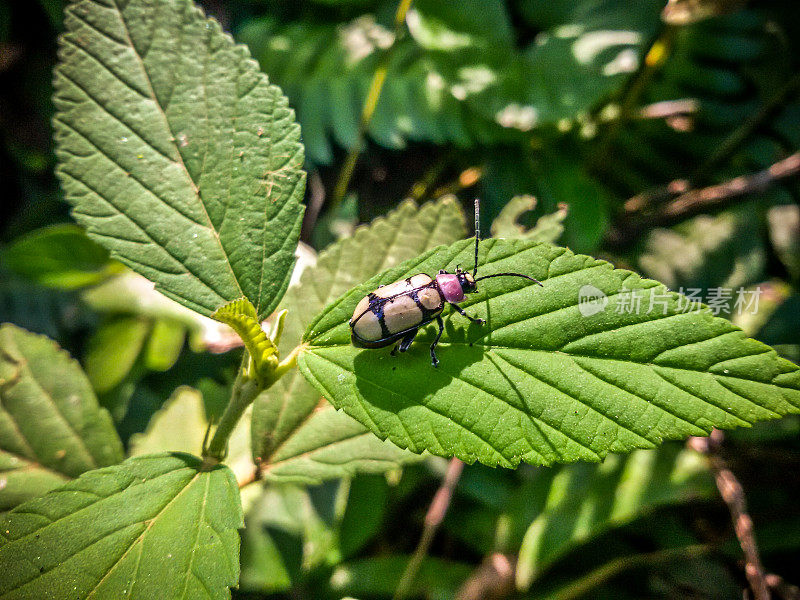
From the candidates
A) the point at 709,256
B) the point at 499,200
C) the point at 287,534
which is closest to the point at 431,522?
the point at 287,534

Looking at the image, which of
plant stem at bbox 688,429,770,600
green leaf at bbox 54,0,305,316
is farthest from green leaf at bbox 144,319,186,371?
plant stem at bbox 688,429,770,600

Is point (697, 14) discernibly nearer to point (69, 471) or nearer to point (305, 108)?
point (305, 108)

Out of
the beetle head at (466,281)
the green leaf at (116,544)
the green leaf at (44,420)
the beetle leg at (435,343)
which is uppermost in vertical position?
the beetle head at (466,281)

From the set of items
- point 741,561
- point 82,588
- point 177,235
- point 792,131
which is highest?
point 177,235

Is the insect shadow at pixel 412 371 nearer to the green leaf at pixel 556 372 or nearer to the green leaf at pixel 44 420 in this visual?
the green leaf at pixel 556 372

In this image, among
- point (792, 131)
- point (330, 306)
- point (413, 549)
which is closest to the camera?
point (330, 306)

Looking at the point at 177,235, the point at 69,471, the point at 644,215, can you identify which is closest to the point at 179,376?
the point at 69,471

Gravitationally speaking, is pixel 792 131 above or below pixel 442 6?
below

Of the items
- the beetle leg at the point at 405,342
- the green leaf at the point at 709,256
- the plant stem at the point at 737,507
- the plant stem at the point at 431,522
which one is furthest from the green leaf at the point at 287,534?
the green leaf at the point at 709,256
